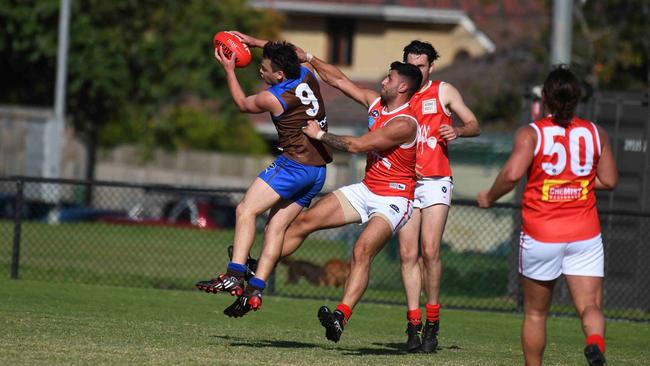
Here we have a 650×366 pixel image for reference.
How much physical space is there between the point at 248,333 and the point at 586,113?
6.29 meters

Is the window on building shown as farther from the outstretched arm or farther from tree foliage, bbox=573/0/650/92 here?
the outstretched arm

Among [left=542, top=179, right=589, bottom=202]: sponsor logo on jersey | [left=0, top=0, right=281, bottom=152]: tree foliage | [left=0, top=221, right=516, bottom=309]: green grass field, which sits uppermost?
[left=0, top=0, right=281, bottom=152]: tree foliage

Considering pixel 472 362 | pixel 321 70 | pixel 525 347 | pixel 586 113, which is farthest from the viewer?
pixel 586 113

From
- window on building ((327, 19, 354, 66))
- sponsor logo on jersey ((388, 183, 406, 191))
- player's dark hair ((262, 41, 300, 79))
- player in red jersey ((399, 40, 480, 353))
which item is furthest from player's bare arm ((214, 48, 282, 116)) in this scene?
window on building ((327, 19, 354, 66))

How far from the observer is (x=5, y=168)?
2927cm

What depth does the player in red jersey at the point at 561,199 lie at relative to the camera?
8094 mm

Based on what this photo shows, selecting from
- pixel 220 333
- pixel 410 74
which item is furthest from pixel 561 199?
pixel 220 333

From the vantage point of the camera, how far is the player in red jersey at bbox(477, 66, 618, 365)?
8094 millimetres

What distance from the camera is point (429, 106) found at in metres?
10.9

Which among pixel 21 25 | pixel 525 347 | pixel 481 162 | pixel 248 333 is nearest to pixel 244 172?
pixel 21 25

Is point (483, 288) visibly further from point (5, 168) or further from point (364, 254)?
point (5, 168)

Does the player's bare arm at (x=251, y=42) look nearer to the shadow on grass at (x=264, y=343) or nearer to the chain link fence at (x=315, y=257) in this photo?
the shadow on grass at (x=264, y=343)

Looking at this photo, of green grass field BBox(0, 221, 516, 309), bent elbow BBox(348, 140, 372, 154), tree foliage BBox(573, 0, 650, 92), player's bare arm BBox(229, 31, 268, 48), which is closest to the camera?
bent elbow BBox(348, 140, 372, 154)

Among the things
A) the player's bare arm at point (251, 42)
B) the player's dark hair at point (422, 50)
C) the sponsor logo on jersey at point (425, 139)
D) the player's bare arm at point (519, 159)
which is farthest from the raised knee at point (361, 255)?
the player's bare arm at point (519, 159)
